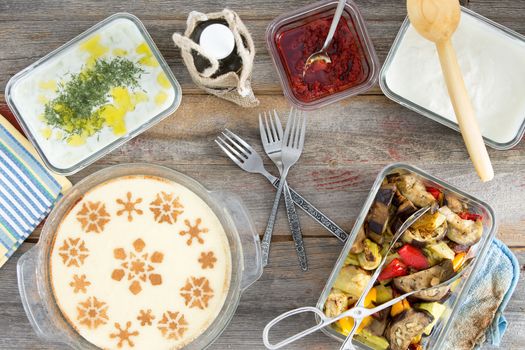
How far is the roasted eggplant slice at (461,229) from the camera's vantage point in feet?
5.07

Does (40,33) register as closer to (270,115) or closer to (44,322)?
(270,115)

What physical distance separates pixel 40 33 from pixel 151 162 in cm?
44

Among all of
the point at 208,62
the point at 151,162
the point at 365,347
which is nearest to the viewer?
the point at 208,62

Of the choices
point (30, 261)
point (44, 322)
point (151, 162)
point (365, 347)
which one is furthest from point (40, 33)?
point (365, 347)

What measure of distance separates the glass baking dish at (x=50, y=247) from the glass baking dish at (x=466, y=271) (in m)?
0.21

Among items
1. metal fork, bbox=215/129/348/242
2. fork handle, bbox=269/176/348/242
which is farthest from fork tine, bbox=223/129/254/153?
fork handle, bbox=269/176/348/242

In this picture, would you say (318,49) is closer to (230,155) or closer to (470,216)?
(230,155)

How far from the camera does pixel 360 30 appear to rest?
5.47 ft

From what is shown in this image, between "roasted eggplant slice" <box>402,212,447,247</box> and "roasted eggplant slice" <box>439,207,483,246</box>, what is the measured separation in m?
0.02

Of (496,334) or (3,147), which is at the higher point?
(3,147)

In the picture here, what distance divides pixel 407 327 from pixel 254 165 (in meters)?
0.55

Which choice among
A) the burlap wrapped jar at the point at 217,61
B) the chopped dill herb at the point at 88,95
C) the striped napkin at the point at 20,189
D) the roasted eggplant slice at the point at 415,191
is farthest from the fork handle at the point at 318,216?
the striped napkin at the point at 20,189

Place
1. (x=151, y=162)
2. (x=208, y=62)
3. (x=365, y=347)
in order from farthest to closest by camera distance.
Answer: (x=151, y=162)
(x=365, y=347)
(x=208, y=62)

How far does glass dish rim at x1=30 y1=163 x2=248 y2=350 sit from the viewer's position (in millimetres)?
1632
